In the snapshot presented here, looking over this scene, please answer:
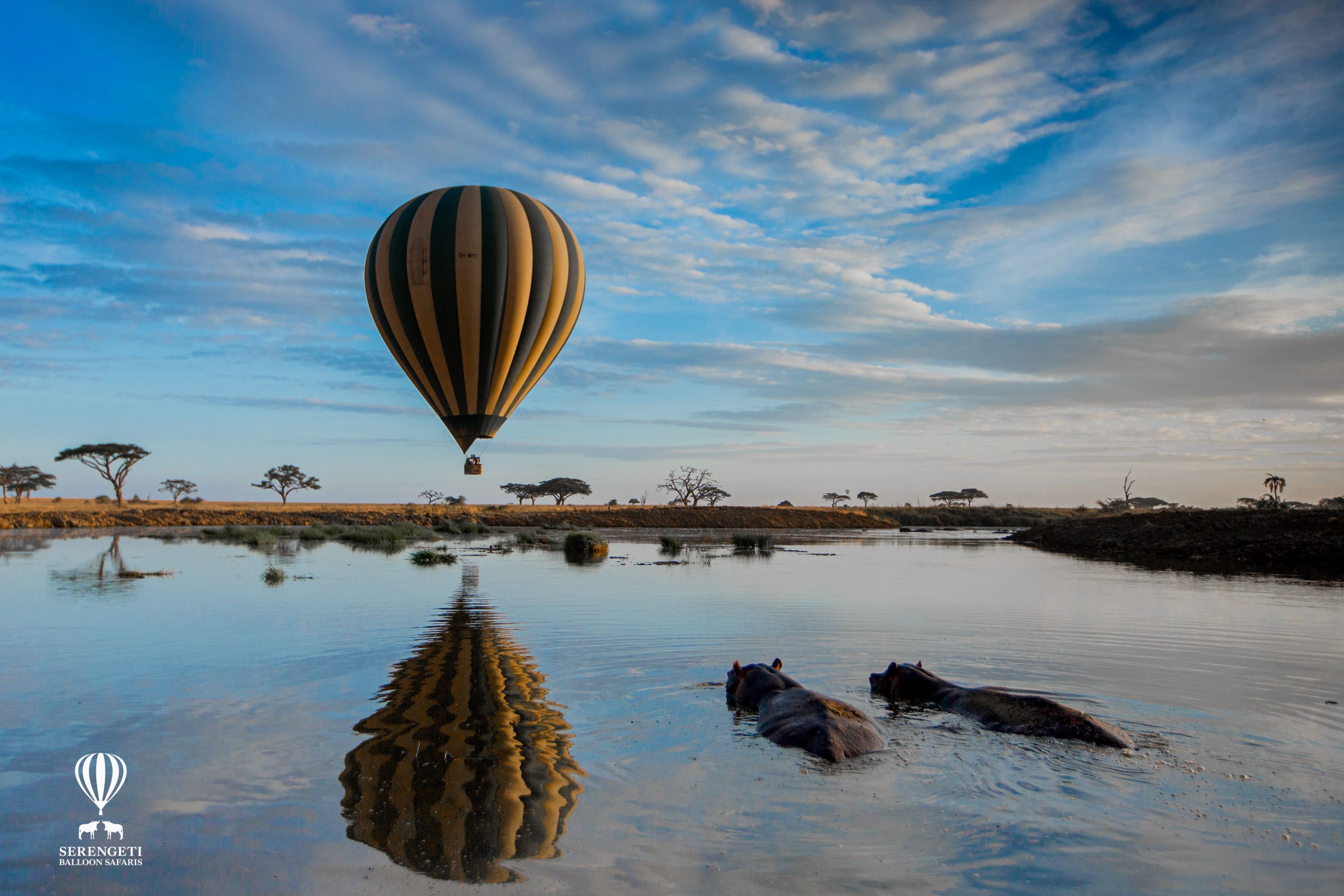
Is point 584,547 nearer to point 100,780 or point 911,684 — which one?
point 911,684

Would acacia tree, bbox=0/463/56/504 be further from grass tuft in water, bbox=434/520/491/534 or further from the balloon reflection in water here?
the balloon reflection in water

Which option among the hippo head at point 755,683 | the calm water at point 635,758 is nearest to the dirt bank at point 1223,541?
the calm water at point 635,758

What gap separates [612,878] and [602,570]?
740 inches

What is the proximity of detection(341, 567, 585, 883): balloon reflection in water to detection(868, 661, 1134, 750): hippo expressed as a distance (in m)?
3.63

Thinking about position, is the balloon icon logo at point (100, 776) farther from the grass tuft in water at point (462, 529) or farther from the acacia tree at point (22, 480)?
the acacia tree at point (22, 480)

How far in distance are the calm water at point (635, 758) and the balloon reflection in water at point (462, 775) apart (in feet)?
0.09

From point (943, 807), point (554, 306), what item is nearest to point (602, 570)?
point (554, 306)

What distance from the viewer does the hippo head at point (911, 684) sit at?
8.13 metres

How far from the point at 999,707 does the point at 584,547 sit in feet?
73.6

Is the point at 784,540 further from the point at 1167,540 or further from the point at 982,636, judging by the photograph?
the point at 982,636

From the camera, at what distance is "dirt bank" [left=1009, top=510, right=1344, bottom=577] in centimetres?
2477

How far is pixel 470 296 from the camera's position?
20812mm

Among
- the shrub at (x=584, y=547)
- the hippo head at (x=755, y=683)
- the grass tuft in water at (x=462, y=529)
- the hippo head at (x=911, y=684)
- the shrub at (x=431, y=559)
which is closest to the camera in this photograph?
the hippo head at (x=755, y=683)

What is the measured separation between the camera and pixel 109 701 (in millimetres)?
7727
